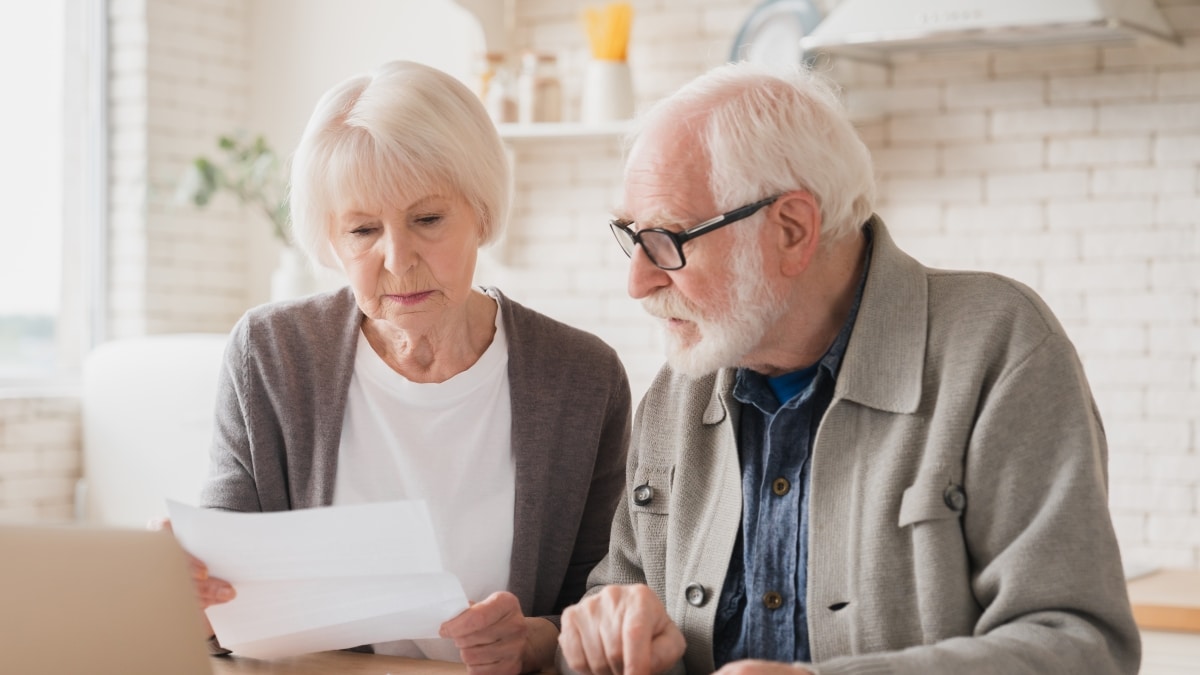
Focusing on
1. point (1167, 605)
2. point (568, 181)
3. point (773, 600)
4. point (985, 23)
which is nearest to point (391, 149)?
point (773, 600)

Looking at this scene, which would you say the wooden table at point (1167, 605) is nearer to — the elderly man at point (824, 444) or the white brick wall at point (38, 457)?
the elderly man at point (824, 444)

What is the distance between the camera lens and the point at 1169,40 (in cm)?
326

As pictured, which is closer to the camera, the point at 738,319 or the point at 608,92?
the point at 738,319

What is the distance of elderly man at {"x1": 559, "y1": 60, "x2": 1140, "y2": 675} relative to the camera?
1.32m

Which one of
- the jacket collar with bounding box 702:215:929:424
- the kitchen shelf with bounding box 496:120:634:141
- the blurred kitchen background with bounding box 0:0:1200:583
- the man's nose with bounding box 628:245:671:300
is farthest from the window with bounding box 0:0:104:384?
the jacket collar with bounding box 702:215:929:424

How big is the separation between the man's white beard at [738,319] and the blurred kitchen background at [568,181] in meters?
1.86

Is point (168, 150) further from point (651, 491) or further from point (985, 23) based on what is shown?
point (651, 491)

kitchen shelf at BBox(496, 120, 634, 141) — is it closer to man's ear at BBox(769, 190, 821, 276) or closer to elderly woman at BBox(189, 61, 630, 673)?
elderly woman at BBox(189, 61, 630, 673)

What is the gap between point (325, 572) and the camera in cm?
143

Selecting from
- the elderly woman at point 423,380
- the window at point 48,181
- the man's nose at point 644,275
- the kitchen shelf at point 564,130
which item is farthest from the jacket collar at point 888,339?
the window at point 48,181

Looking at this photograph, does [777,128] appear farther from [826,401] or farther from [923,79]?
[923,79]

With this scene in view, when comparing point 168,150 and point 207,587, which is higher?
point 168,150

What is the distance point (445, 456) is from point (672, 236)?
1.93 feet

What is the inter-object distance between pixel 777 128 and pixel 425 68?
2.14 ft
